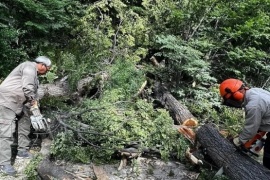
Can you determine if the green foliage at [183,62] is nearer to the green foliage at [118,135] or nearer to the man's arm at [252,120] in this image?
the green foliage at [118,135]

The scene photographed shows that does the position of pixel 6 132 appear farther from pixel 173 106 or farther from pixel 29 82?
pixel 173 106

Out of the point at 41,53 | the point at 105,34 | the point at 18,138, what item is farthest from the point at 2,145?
the point at 105,34

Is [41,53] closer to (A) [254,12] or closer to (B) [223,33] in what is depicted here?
(B) [223,33]

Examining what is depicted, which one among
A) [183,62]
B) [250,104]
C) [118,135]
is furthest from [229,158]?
[183,62]

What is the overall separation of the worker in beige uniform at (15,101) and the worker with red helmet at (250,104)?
2887mm

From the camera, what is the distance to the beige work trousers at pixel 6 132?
478cm

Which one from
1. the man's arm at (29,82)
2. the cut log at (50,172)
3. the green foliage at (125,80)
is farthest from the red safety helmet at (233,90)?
the man's arm at (29,82)

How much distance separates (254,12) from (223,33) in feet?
3.39

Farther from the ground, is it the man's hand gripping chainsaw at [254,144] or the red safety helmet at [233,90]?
the red safety helmet at [233,90]

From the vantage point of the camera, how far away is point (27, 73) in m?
4.78

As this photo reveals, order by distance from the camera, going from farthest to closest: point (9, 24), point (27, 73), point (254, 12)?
1. point (254, 12)
2. point (9, 24)
3. point (27, 73)

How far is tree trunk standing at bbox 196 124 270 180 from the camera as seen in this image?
4.08 meters

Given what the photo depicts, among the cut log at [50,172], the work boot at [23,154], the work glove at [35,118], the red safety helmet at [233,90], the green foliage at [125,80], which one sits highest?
the red safety helmet at [233,90]

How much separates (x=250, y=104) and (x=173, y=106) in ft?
9.74
